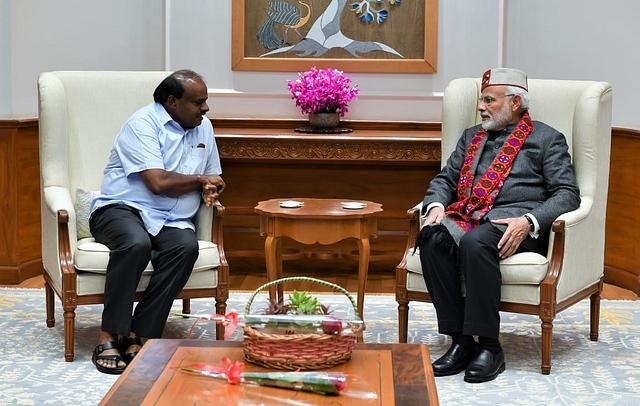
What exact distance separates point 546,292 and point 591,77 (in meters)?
2.35

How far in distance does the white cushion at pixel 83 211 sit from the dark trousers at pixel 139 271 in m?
0.21

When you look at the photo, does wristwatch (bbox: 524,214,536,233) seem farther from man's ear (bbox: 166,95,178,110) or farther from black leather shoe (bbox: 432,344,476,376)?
man's ear (bbox: 166,95,178,110)

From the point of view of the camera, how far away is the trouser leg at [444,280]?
4316 millimetres

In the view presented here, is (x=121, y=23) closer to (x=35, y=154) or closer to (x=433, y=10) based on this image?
(x=35, y=154)

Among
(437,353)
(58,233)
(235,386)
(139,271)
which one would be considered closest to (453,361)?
(437,353)

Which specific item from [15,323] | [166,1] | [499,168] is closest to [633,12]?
[499,168]

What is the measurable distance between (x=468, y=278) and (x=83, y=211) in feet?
5.87

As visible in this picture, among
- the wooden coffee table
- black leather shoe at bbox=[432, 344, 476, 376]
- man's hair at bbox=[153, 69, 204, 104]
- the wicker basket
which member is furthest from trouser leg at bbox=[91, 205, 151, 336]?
the wicker basket

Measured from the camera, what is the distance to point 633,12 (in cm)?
596

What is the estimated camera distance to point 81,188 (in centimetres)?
484

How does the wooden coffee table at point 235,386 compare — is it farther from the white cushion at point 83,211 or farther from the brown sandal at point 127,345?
the white cushion at point 83,211

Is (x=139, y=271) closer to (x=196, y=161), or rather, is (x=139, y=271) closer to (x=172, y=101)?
(x=196, y=161)

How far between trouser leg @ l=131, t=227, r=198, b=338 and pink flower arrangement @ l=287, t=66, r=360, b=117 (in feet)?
6.29

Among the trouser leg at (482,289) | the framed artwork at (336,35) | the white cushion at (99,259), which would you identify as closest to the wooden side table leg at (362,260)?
the trouser leg at (482,289)
